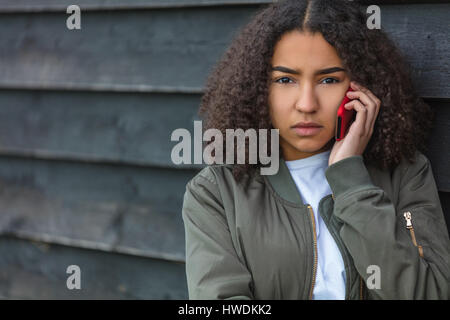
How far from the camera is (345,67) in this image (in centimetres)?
144

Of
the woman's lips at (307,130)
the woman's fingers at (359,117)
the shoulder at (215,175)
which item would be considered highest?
the woman's fingers at (359,117)

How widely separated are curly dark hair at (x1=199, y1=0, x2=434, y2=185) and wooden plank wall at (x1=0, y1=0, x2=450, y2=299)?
16.6 inches

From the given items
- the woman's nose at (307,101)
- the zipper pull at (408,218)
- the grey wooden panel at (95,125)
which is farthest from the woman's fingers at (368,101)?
the grey wooden panel at (95,125)

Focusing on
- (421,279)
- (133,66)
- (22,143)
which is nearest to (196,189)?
(421,279)

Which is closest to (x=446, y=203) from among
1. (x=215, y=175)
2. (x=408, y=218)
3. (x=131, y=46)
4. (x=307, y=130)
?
(x=408, y=218)

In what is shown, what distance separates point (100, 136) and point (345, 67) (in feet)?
3.68

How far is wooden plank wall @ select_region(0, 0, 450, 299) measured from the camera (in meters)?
2.06

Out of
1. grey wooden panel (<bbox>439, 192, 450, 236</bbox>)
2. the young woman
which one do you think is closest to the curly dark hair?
the young woman

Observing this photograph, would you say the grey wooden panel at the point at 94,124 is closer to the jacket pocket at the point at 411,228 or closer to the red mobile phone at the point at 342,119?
the red mobile phone at the point at 342,119

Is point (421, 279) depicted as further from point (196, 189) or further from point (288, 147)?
point (196, 189)

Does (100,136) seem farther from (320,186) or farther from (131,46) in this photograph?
(320,186)

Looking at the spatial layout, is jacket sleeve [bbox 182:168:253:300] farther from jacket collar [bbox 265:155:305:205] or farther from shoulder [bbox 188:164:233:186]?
jacket collar [bbox 265:155:305:205]

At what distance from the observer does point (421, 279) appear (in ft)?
4.37

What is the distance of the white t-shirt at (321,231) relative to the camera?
144cm
